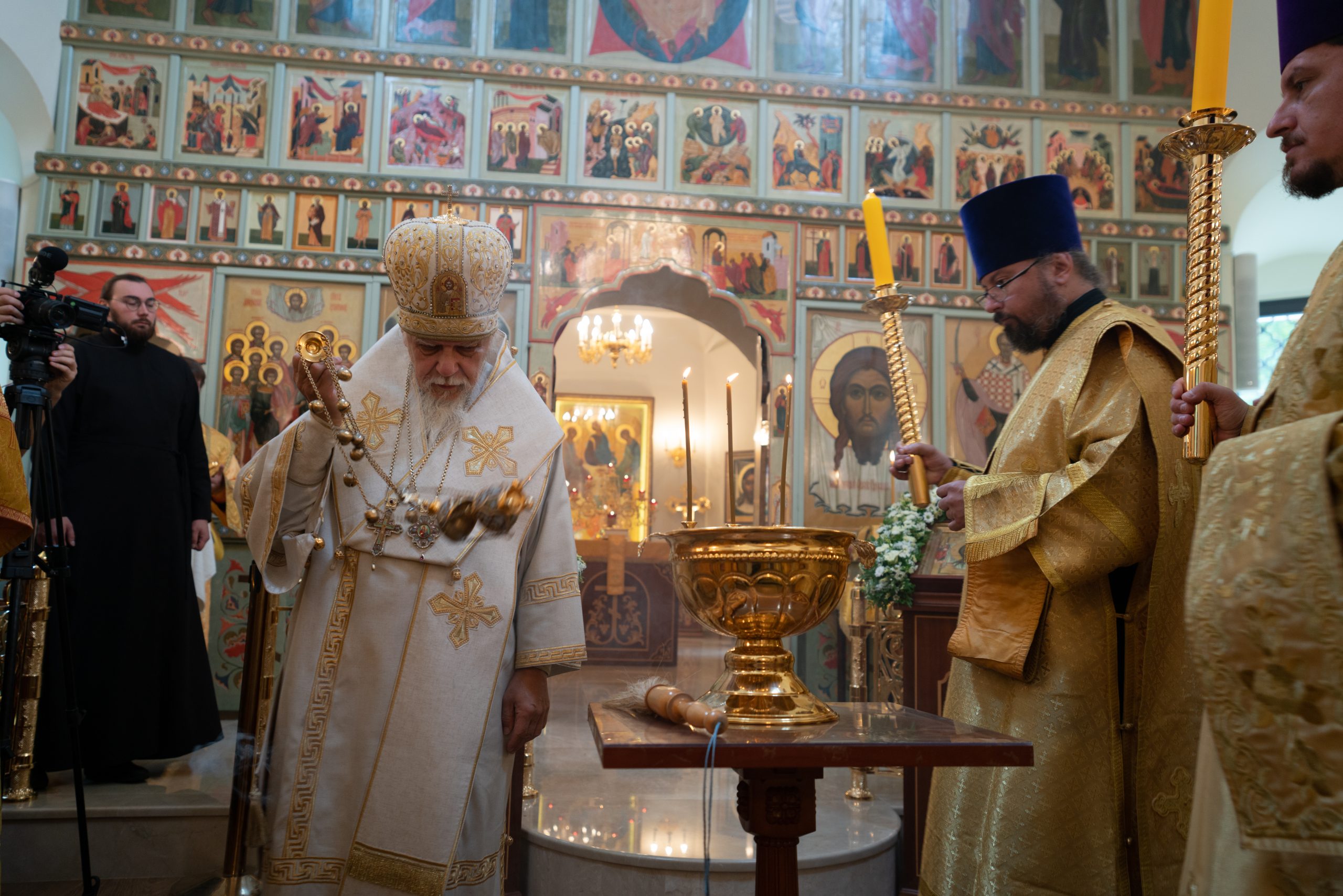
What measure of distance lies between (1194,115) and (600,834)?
11.4ft

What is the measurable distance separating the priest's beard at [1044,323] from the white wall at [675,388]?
1188 centimetres

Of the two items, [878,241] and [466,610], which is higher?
[878,241]

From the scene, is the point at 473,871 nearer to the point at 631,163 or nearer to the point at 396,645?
the point at 396,645

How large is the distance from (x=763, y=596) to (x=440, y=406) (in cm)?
109

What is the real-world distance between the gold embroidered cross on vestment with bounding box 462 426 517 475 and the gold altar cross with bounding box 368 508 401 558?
0.21 meters

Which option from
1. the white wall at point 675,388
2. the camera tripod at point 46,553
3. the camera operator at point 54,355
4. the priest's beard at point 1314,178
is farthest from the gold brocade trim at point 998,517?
the white wall at point 675,388

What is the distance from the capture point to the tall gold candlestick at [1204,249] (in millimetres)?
1645

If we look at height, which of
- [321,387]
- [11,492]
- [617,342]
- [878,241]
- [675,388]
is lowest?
[11,492]

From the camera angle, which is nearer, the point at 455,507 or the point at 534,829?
the point at 455,507

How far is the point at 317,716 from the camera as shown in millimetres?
2189

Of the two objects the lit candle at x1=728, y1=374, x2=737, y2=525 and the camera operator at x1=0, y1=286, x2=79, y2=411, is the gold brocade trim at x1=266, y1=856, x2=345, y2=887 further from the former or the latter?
the camera operator at x1=0, y1=286, x2=79, y2=411

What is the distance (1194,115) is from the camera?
1685 mm

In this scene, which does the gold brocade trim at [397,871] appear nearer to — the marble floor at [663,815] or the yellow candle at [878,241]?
the marble floor at [663,815]

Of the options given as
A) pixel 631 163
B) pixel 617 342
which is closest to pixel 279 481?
pixel 631 163
